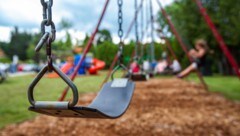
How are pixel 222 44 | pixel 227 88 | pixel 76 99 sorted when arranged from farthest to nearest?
pixel 227 88, pixel 222 44, pixel 76 99

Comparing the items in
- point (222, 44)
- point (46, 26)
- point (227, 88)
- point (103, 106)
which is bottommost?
point (227, 88)

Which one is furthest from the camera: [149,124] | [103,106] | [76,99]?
[149,124]

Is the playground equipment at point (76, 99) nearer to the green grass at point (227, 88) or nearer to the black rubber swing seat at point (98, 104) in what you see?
the black rubber swing seat at point (98, 104)

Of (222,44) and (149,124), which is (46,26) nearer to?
(149,124)

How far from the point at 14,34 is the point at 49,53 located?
2466 inches

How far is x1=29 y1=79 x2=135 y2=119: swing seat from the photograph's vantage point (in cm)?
131

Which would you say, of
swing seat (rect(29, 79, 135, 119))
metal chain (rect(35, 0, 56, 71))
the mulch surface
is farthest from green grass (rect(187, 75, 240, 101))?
metal chain (rect(35, 0, 56, 71))

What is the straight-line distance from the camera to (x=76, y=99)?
1.22 m

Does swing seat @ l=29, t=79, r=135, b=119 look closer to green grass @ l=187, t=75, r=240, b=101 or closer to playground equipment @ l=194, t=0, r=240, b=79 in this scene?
playground equipment @ l=194, t=0, r=240, b=79

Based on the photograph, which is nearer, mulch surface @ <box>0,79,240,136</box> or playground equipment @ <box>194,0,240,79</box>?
mulch surface @ <box>0,79,240,136</box>

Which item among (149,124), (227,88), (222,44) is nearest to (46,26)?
(149,124)

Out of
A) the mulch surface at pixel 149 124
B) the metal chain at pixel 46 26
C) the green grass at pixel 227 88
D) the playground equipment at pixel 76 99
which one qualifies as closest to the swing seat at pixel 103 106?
the playground equipment at pixel 76 99

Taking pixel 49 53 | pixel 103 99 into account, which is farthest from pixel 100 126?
pixel 49 53

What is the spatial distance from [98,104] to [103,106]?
0.16 ft
